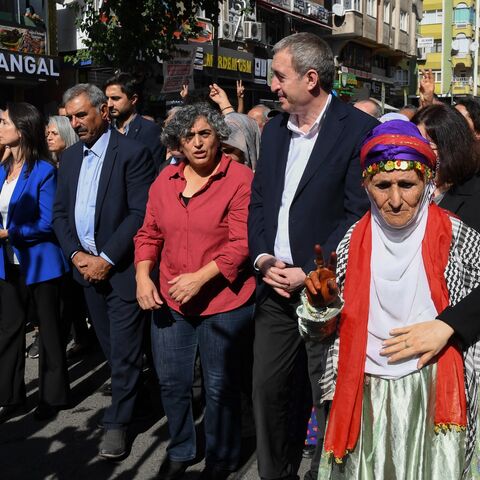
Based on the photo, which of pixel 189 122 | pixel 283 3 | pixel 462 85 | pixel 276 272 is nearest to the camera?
pixel 276 272

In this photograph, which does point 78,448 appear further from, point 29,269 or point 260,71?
point 260,71

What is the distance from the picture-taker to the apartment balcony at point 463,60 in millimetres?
58812

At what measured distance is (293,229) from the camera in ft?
10.8

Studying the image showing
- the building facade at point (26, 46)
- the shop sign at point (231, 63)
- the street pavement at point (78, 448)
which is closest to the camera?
the street pavement at point (78, 448)

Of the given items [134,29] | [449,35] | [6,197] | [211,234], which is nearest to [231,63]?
[134,29]

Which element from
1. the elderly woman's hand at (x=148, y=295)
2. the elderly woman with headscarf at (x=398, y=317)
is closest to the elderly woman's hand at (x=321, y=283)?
the elderly woman with headscarf at (x=398, y=317)

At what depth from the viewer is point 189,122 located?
3725mm

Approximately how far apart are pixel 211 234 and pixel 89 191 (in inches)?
41.3

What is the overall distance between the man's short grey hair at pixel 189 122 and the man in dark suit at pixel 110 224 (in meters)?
0.58

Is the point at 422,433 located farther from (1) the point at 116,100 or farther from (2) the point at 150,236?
(1) the point at 116,100

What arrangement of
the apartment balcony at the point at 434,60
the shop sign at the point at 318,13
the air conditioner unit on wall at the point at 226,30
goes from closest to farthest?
the air conditioner unit on wall at the point at 226,30
the shop sign at the point at 318,13
the apartment balcony at the point at 434,60

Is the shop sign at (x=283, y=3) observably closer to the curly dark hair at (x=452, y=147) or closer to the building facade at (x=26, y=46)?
the building facade at (x=26, y=46)

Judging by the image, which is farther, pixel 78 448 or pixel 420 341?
pixel 78 448

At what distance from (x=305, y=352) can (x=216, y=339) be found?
477 millimetres
